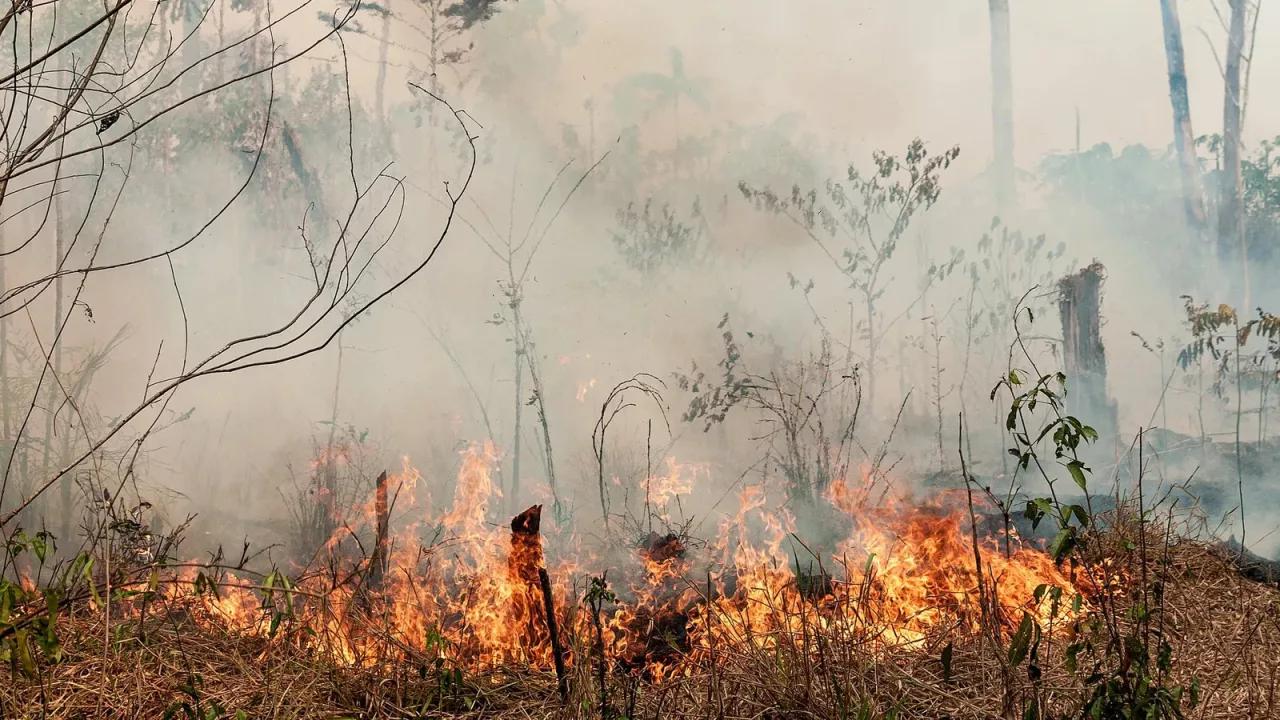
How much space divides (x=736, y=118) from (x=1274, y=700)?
4.20 meters

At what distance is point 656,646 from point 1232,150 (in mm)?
5210

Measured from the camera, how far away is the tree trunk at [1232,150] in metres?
5.38

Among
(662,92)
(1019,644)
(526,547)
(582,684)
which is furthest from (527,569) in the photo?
(662,92)

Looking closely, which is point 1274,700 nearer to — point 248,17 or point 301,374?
point 301,374

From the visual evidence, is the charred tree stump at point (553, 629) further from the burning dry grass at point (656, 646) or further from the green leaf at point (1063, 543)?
A: the green leaf at point (1063, 543)

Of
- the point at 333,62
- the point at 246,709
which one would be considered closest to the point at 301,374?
the point at 333,62

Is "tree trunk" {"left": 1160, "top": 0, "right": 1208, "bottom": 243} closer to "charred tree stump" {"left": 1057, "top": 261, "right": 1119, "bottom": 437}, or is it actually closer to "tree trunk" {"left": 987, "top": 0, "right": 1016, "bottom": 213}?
"charred tree stump" {"left": 1057, "top": 261, "right": 1119, "bottom": 437}

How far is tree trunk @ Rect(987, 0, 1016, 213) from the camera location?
5.39m

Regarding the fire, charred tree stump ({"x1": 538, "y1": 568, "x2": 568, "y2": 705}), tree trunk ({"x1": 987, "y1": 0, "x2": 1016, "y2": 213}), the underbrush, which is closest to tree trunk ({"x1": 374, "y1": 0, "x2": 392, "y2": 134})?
the fire

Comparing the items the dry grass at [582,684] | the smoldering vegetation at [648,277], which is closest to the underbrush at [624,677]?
the dry grass at [582,684]

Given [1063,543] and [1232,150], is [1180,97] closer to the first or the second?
[1232,150]

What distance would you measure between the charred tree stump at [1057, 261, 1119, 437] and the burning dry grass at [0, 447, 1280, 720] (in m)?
1.09

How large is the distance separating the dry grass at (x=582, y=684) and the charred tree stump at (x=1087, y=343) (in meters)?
2.62

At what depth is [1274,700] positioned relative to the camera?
2.55 metres
